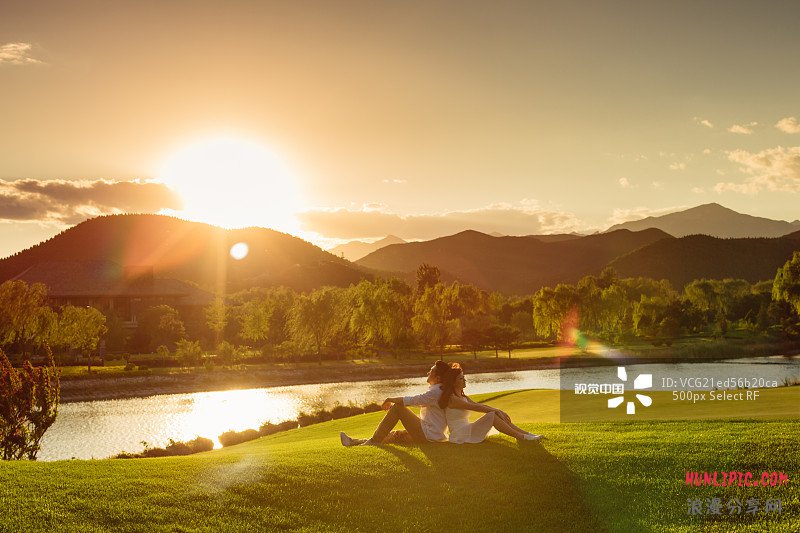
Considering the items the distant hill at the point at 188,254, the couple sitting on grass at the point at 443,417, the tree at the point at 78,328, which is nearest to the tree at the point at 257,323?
the tree at the point at 78,328

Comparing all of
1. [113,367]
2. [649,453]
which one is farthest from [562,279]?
[649,453]

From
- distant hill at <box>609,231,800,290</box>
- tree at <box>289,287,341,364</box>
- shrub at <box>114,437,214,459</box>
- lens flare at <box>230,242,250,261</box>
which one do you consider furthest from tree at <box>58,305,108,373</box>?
distant hill at <box>609,231,800,290</box>

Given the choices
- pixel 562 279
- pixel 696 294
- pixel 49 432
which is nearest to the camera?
pixel 49 432

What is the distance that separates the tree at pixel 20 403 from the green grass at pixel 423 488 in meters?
6.34

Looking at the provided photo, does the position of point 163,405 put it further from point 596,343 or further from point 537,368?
point 596,343

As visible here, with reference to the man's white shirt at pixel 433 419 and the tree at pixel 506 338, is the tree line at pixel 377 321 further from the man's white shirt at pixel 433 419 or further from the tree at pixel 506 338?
the man's white shirt at pixel 433 419

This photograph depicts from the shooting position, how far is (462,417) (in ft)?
40.6

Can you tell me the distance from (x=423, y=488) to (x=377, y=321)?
208ft

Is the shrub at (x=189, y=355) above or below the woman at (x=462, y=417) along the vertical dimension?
below

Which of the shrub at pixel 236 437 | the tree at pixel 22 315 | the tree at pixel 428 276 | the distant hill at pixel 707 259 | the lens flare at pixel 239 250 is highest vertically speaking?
the lens flare at pixel 239 250

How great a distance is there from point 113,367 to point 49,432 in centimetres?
2698

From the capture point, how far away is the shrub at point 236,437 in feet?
86.1

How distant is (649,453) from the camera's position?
11188 millimetres

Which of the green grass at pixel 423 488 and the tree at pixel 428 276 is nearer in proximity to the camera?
the green grass at pixel 423 488
